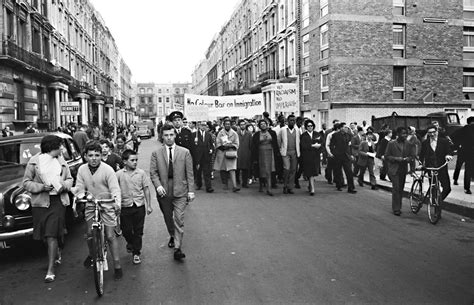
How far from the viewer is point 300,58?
107 ft

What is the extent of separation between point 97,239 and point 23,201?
183 centimetres

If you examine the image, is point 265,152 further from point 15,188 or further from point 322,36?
point 322,36

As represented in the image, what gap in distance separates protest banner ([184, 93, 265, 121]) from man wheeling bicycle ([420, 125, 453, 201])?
10175 mm

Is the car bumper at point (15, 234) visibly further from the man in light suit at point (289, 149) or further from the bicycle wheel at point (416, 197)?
the bicycle wheel at point (416, 197)

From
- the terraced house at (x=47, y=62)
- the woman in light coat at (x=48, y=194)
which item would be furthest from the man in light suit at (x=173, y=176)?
the terraced house at (x=47, y=62)

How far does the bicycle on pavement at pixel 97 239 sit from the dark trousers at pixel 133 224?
0.50 meters

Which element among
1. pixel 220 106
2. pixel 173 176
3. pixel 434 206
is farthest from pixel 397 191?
pixel 220 106

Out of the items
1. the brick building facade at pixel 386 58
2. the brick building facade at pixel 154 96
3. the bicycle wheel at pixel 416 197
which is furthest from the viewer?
the brick building facade at pixel 154 96

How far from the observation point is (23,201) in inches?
258

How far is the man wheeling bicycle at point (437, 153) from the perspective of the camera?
31.4ft

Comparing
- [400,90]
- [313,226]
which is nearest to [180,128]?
[313,226]

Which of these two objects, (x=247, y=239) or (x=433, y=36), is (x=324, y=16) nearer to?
(x=433, y=36)

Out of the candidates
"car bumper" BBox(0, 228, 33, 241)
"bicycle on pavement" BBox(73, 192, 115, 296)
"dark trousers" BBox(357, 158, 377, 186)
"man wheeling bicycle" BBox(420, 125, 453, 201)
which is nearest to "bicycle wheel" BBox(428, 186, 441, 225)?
"man wheeling bicycle" BBox(420, 125, 453, 201)

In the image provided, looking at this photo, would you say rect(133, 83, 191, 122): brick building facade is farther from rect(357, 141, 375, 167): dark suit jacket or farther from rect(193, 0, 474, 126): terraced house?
rect(357, 141, 375, 167): dark suit jacket
